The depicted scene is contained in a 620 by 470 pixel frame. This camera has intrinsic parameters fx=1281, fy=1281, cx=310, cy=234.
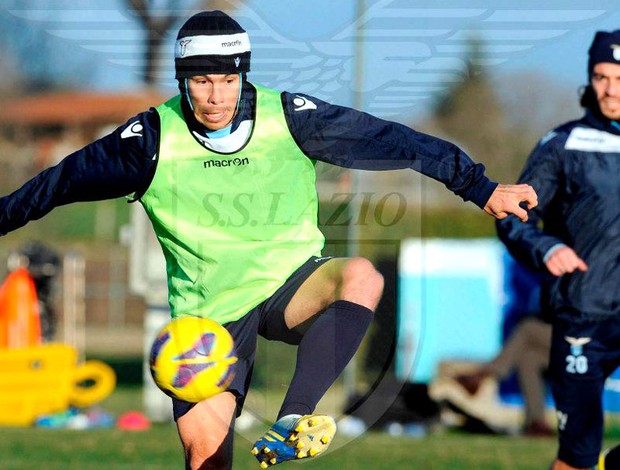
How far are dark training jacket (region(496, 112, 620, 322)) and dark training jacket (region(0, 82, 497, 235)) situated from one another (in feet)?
4.63

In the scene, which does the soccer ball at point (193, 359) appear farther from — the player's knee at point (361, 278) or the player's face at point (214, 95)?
the player's face at point (214, 95)

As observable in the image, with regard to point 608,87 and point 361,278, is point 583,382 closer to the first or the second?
point 608,87

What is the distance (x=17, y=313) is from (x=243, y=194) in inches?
367

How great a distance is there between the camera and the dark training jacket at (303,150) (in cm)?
528

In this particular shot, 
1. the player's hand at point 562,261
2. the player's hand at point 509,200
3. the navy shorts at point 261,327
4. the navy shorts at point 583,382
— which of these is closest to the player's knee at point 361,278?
the navy shorts at point 261,327

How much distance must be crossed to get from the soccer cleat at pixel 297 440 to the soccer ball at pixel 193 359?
0.54 m

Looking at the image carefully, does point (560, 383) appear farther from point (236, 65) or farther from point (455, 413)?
point (455, 413)

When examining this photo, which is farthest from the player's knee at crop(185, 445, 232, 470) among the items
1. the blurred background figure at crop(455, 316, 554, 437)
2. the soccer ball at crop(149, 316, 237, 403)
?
the blurred background figure at crop(455, 316, 554, 437)

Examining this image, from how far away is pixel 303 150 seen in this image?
5379mm

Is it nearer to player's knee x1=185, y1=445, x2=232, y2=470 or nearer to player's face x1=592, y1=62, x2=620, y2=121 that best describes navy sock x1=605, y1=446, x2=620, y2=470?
player's face x1=592, y1=62, x2=620, y2=121

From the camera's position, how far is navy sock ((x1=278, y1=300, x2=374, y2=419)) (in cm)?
514

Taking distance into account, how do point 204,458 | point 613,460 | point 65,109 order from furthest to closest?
point 65,109
point 613,460
point 204,458

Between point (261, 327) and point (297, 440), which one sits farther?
point (261, 327)

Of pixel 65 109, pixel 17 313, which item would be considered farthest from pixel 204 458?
pixel 65 109
